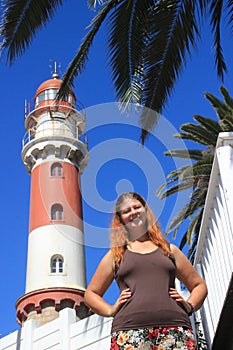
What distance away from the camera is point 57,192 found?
2475 centimetres

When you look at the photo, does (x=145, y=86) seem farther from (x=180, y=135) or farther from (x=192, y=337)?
(x=180, y=135)

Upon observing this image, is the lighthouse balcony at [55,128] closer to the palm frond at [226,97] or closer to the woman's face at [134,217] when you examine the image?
the palm frond at [226,97]

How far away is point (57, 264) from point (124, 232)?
20030 mm

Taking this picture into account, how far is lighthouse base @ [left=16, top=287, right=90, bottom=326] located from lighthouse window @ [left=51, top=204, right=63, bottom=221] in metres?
3.66

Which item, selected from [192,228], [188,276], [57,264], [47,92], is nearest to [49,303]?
[57,264]

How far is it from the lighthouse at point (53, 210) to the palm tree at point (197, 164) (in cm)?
774

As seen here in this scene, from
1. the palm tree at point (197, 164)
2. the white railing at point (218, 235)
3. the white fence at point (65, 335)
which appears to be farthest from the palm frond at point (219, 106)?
the white railing at point (218, 235)

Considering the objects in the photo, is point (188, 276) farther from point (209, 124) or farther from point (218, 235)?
point (209, 124)

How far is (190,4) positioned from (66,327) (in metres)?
6.12

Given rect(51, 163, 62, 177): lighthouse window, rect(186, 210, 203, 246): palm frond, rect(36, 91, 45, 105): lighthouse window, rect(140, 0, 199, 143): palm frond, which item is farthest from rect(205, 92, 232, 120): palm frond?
rect(36, 91, 45, 105): lighthouse window

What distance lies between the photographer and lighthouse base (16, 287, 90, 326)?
2131 centimetres

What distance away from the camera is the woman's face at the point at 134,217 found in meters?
3.17

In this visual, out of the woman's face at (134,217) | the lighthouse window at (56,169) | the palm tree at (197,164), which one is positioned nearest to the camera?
the woman's face at (134,217)

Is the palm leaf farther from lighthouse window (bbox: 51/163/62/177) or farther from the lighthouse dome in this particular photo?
the lighthouse dome
